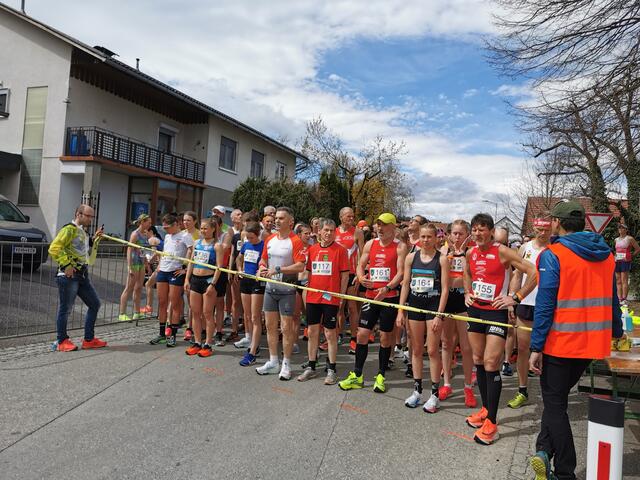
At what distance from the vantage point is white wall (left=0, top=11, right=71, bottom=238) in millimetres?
18297

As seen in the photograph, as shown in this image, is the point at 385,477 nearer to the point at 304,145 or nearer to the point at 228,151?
the point at 228,151

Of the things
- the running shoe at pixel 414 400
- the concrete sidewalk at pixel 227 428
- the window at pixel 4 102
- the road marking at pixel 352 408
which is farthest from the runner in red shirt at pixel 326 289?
the window at pixel 4 102

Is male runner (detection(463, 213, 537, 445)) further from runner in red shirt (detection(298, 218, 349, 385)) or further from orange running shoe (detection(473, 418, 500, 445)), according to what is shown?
runner in red shirt (detection(298, 218, 349, 385))

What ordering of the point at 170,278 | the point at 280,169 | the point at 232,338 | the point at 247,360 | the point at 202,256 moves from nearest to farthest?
the point at 247,360 → the point at 202,256 → the point at 170,278 → the point at 232,338 → the point at 280,169

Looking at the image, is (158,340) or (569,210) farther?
(158,340)

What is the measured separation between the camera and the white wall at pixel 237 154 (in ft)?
81.8

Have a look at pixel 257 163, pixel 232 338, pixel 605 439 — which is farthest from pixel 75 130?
pixel 605 439

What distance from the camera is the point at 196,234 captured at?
24.7ft

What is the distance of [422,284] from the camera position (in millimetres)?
5023

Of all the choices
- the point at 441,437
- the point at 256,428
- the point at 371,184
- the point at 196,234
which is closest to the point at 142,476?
the point at 256,428

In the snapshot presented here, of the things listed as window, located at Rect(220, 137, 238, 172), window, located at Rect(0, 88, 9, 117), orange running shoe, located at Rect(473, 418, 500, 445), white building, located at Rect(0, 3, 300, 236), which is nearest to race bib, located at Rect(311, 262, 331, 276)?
orange running shoe, located at Rect(473, 418, 500, 445)

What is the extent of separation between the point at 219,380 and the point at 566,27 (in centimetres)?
842

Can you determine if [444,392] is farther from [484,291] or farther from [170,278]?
[170,278]

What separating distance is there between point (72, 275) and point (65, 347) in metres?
0.97
